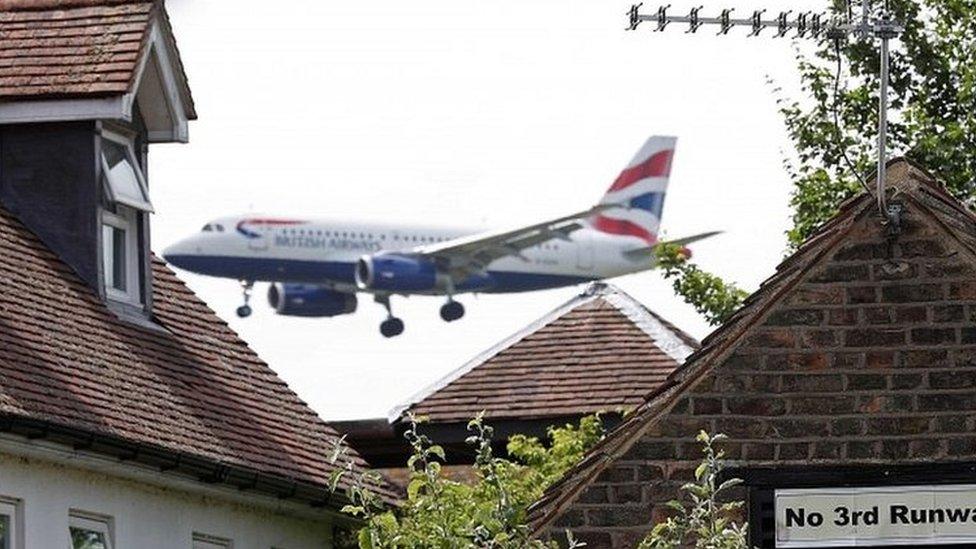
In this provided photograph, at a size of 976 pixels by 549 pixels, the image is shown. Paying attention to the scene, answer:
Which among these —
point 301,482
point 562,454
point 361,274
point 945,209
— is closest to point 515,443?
point 562,454

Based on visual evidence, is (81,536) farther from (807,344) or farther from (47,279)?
(807,344)

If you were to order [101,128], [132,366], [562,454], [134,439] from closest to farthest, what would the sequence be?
[134,439] < [132,366] < [101,128] < [562,454]

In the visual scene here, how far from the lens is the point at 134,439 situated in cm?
2159

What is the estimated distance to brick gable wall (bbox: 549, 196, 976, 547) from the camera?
14.5 m

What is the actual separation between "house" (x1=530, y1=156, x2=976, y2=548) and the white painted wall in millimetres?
6654

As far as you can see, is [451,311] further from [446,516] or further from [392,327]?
[446,516]

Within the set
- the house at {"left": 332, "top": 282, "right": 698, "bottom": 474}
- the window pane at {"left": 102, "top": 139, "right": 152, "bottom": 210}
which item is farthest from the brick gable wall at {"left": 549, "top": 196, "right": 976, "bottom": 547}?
the house at {"left": 332, "top": 282, "right": 698, "bottom": 474}

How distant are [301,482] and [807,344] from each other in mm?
10236

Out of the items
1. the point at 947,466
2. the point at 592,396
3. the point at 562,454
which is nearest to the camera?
the point at 947,466

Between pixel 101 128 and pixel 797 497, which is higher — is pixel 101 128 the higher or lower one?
the higher one

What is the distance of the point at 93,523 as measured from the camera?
2212cm

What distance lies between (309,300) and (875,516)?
114013 millimetres

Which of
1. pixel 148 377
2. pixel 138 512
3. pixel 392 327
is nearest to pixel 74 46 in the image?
pixel 148 377

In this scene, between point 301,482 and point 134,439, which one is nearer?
point 134,439
